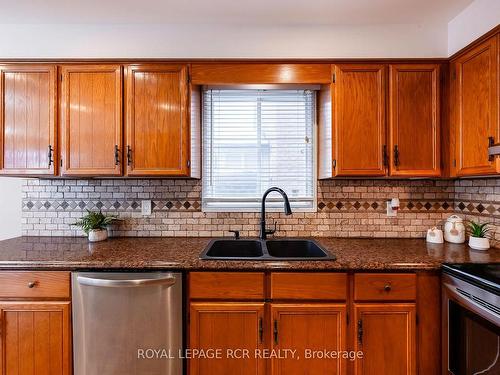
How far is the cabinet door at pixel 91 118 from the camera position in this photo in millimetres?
1771

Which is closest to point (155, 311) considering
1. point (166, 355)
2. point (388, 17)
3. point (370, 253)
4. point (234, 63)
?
point (166, 355)

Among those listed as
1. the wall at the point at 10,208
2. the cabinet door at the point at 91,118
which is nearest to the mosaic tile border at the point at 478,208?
the cabinet door at the point at 91,118

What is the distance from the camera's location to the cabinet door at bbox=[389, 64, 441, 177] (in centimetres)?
175

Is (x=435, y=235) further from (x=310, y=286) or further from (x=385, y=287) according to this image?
(x=310, y=286)

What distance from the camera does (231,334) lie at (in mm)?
1433

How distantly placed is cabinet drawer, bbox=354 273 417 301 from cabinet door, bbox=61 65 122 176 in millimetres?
1641

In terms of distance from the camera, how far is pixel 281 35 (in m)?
1.95

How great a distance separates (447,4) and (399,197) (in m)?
1.33

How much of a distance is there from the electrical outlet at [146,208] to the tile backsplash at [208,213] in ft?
0.10

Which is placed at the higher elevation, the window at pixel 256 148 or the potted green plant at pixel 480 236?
the window at pixel 256 148

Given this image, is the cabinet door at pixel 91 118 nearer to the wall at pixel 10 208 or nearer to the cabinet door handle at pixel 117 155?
the cabinet door handle at pixel 117 155

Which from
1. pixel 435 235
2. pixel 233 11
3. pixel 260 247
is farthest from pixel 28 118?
pixel 435 235

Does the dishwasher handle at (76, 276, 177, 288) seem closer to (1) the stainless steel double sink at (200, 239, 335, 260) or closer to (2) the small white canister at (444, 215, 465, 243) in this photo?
(1) the stainless steel double sink at (200, 239, 335, 260)

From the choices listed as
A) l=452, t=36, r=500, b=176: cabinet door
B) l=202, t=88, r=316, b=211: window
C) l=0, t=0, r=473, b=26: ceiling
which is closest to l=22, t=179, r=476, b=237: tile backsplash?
l=202, t=88, r=316, b=211: window
